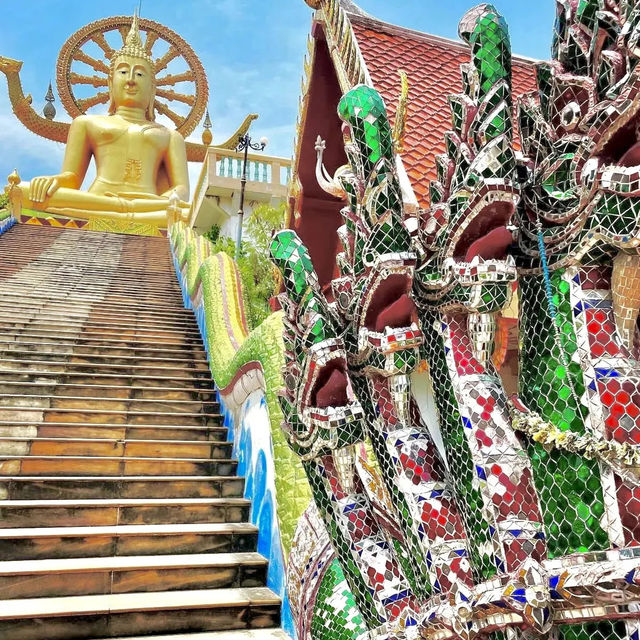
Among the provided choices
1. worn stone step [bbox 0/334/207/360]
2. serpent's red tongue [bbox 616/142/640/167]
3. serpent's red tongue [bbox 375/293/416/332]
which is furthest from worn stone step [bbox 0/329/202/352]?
serpent's red tongue [bbox 616/142/640/167]

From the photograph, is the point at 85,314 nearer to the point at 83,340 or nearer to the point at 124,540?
the point at 83,340

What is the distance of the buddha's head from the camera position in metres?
20.0

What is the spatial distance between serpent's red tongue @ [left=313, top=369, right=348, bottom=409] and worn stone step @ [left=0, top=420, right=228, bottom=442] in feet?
11.3

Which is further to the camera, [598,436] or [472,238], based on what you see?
[472,238]

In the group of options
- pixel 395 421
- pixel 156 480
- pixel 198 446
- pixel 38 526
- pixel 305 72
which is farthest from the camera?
pixel 305 72

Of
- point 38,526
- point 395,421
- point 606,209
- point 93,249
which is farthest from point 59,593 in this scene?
point 93,249

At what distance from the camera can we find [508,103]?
1.14 meters

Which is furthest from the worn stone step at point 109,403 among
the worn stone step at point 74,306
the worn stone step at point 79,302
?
the worn stone step at point 79,302

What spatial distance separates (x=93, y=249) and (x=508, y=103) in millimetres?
12289

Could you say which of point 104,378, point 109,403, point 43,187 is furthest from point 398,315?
point 43,187

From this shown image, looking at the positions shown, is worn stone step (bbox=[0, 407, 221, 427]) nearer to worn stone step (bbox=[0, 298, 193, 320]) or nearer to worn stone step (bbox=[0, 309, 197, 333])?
worn stone step (bbox=[0, 309, 197, 333])

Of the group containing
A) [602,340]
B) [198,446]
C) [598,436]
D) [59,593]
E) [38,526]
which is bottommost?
[59,593]

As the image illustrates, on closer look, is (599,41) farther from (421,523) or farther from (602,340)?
(421,523)

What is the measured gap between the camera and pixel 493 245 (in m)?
1.13
